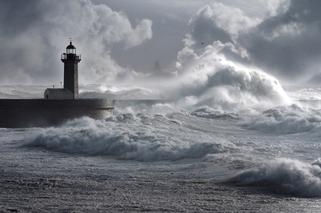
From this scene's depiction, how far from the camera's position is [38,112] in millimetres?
23141

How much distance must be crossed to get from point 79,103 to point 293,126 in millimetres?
8749

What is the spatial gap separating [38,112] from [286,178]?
52.8 ft

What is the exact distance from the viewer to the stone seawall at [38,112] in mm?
22750

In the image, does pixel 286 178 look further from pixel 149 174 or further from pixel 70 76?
pixel 70 76

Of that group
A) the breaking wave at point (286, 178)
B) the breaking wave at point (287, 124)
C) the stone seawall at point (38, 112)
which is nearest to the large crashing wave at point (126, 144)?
the breaking wave at point (286, 178)

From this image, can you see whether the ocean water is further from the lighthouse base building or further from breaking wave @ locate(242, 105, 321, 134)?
the lighthouse base building

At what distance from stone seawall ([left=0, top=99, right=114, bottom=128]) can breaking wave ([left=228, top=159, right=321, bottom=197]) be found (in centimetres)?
1517

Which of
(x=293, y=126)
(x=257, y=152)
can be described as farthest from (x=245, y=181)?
(x=293, y=126)

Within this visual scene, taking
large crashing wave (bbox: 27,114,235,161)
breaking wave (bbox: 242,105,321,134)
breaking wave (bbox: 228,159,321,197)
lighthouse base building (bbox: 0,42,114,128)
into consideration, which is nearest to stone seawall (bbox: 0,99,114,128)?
lighthouse base building (bbox: 0,42,114,128)

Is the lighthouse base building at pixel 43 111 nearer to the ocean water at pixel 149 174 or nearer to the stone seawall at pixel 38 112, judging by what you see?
the stone seawall at pixel 38 112

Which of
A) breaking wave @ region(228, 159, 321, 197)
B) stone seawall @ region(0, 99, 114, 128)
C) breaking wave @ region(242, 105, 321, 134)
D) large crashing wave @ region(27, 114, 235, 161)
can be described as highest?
Result: stone seawall @ region(0, 99, 114, 128)

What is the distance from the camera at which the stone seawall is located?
74.6 ft

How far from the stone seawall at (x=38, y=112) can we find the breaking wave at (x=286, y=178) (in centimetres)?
1517

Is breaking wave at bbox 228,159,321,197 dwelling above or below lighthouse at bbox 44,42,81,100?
below
